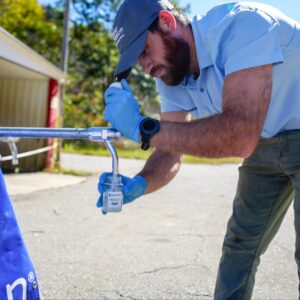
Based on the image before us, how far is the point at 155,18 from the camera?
214 cm

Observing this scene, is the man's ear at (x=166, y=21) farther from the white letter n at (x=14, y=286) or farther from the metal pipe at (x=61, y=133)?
the white letter n at (x=14, y=286)

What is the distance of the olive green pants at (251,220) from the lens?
2.66 m

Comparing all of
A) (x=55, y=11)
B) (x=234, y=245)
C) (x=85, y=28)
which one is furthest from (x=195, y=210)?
(x=55, y=11)

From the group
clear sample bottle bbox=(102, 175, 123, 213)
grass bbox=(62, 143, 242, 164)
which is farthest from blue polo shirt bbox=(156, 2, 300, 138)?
grass bbox=(62, 143, 242, 164)

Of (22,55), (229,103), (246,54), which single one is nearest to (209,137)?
(229,103)

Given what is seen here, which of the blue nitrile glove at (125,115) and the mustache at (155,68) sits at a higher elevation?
the mustache at (155,68)

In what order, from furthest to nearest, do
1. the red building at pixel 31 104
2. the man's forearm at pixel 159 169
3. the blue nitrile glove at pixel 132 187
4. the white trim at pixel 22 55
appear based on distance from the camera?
the red building at pixel 31 104 < the white trim at pixel 22 55 < the man's forearm at pixel 159 169 < the blue nitrile glove at pixel 132 187

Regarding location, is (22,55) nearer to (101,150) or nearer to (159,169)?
(159,169)

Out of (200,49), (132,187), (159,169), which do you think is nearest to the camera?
(200,49)

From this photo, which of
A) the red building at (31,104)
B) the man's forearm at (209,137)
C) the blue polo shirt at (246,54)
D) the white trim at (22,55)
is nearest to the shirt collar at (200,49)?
the blue polo shirt at (246,54)

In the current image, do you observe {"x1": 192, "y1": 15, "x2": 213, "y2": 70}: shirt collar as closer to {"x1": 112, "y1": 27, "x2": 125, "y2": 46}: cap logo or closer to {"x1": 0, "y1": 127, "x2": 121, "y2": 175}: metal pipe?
{"x1": 112, "y1": 27, "x2": 125, "y2": 46}: cap logo

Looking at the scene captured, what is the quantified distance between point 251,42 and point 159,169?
96cm

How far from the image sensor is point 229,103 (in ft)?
6.44

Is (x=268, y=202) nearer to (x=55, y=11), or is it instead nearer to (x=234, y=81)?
(x=234, y=81)
